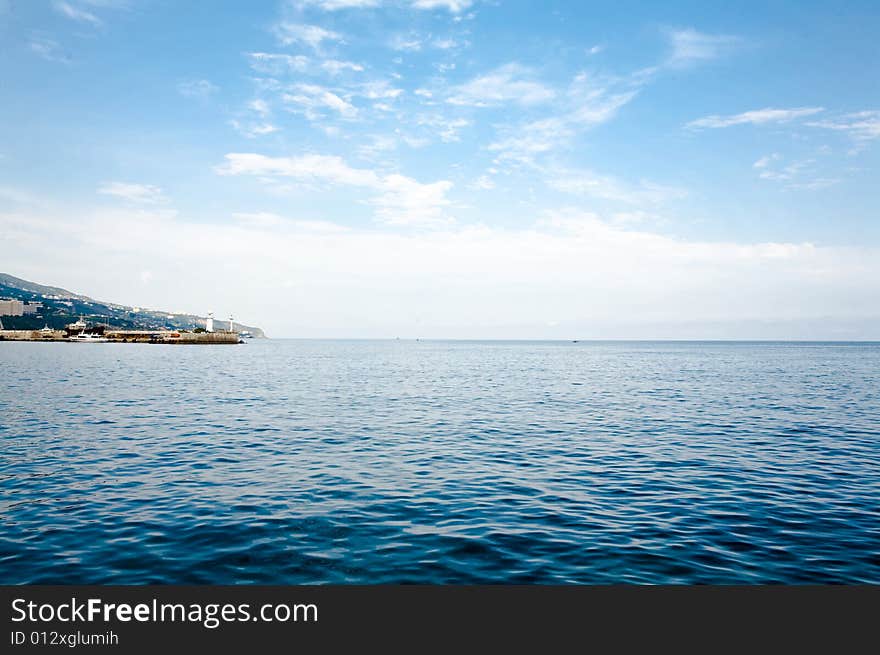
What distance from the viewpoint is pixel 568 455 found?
29203mm

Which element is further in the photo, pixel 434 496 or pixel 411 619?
pixel 434 496

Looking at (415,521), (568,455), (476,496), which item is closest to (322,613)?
(415,521)

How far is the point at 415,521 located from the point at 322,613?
309 inches

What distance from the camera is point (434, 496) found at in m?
21.0

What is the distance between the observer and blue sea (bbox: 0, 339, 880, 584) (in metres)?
14.1

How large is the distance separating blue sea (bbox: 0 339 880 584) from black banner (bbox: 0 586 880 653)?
241cm

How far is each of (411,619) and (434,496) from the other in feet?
36.8

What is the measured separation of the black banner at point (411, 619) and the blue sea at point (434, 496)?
2.41 meters

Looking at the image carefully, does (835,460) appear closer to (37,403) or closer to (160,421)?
(160,421)

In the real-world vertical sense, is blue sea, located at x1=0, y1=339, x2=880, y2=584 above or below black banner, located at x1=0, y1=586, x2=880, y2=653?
below

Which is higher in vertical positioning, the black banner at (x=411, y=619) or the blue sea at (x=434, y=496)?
the black banner at (x=411, y=619)

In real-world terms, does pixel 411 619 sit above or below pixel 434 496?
above

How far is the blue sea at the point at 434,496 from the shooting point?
1405 centimetres

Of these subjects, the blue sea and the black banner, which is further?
the blue sea
